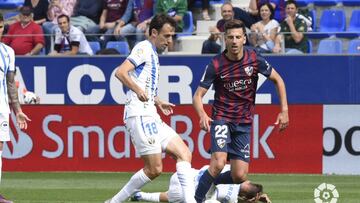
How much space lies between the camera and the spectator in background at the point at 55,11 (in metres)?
19.2

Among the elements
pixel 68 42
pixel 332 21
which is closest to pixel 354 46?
pixel 332 21

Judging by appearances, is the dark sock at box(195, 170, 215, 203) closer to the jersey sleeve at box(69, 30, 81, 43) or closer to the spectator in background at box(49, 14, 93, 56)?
the spectator in background at box(49, 14, 93, 56)

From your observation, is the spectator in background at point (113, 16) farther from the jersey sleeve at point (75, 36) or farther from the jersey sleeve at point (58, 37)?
the jersey sleeve at point (58, 37)

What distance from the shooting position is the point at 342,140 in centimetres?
1733

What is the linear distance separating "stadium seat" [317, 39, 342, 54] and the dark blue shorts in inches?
252

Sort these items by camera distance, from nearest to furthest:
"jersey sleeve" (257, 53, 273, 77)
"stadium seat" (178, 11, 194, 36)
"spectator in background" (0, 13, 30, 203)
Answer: "jersey sleeve" (257, 53, 273, 77) < "spectator in background" (0, 13, 30, 203) < "stadium seat" (178, 11, 194, 36)

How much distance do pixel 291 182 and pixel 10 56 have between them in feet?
18.8

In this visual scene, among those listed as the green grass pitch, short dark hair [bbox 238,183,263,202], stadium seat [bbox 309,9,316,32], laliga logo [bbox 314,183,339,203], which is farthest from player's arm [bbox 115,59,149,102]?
stadium seat [bbox 309,9,316,32]

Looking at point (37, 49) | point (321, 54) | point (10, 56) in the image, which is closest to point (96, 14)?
point (37, 49)

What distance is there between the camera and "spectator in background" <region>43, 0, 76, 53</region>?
19.2m

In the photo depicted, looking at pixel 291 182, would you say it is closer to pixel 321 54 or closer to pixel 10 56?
pixel 321 54

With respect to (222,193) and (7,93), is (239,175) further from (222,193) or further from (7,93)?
(7,93)

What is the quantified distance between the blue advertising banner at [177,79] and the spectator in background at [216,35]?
0.92ft

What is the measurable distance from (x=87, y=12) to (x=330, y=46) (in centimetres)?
476
